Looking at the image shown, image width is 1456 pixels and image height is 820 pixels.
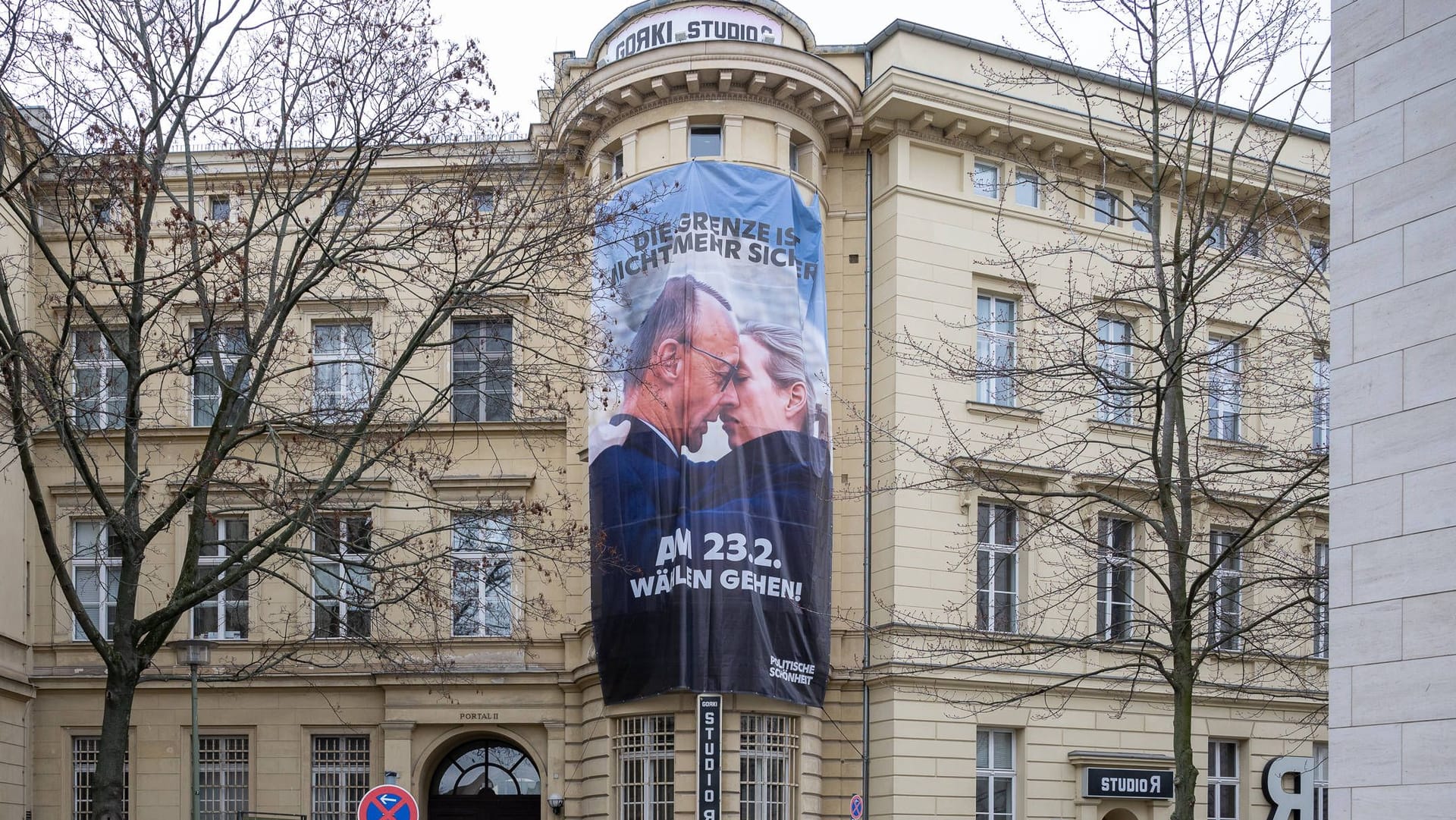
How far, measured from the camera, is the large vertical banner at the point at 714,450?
81.3 feet

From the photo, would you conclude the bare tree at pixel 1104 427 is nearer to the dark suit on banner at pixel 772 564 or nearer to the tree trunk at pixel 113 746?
the dark suit on banner at pixel 772 564

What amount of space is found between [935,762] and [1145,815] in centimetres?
436

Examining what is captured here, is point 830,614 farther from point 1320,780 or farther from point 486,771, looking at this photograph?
point 1320,780

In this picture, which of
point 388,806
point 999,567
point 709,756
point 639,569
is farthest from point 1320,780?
point 388,806

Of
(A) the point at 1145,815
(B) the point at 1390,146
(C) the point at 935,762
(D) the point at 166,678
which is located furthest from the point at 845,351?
(B) the point at 1390,146

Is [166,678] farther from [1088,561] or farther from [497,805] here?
[1088,561]

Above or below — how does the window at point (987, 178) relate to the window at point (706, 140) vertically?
below

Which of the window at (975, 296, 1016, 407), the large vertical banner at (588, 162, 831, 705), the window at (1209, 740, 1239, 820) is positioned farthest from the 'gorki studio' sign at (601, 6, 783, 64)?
the window at (1209, 740, 1239, 820)

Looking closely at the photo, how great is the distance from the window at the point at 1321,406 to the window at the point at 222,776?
18436 millimetres

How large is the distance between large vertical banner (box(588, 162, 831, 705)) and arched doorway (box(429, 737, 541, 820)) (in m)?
4.12

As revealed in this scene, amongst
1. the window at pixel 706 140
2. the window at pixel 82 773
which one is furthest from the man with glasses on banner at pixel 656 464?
the window at pixel 82 773

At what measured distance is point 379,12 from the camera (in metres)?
17.0

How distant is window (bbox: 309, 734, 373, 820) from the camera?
1114 inches

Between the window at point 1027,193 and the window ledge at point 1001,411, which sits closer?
the window ledge at point 1001,411
